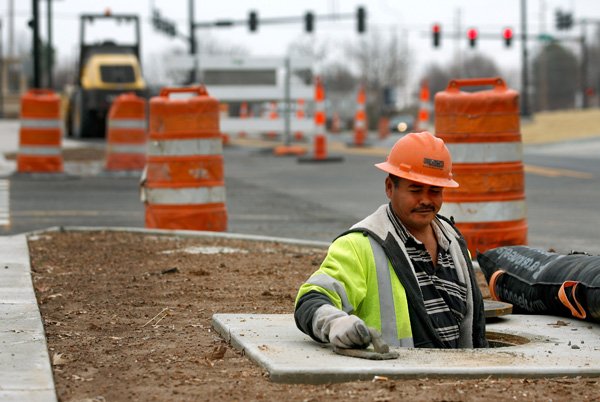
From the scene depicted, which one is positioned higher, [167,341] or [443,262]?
[443,262]

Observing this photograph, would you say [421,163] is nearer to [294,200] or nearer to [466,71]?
[294,200]

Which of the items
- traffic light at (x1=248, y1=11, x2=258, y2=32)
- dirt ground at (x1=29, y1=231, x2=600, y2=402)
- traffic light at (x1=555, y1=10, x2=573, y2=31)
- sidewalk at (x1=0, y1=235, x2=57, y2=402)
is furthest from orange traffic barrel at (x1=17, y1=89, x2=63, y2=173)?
traffic light at (x1=555, y1=10, x2=573, y2=31)

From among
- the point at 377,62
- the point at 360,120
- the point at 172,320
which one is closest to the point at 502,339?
the point at 172,320

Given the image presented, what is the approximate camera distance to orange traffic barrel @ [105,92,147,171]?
21.3 m

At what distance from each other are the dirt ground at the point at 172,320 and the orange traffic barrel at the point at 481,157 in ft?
3.96

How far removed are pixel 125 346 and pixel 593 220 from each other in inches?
358

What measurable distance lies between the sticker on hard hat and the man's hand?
0.77 meters

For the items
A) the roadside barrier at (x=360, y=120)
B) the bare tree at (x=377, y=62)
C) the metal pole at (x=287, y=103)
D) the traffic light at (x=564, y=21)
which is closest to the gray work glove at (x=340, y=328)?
the metal pole at (x=287, y=103)

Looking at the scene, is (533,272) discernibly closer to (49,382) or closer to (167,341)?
(167,341)

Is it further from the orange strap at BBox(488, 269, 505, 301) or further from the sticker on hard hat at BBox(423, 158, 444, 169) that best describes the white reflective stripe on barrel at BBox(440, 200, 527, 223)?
the sticker on hard hat at BBox(423, 158, 444, 169)

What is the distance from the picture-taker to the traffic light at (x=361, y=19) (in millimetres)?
57750

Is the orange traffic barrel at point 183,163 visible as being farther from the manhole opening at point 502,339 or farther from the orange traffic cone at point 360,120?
the orange traffic cone at point 360,120

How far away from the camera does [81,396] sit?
192 inches

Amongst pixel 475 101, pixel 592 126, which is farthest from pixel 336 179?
pixel 592 126
